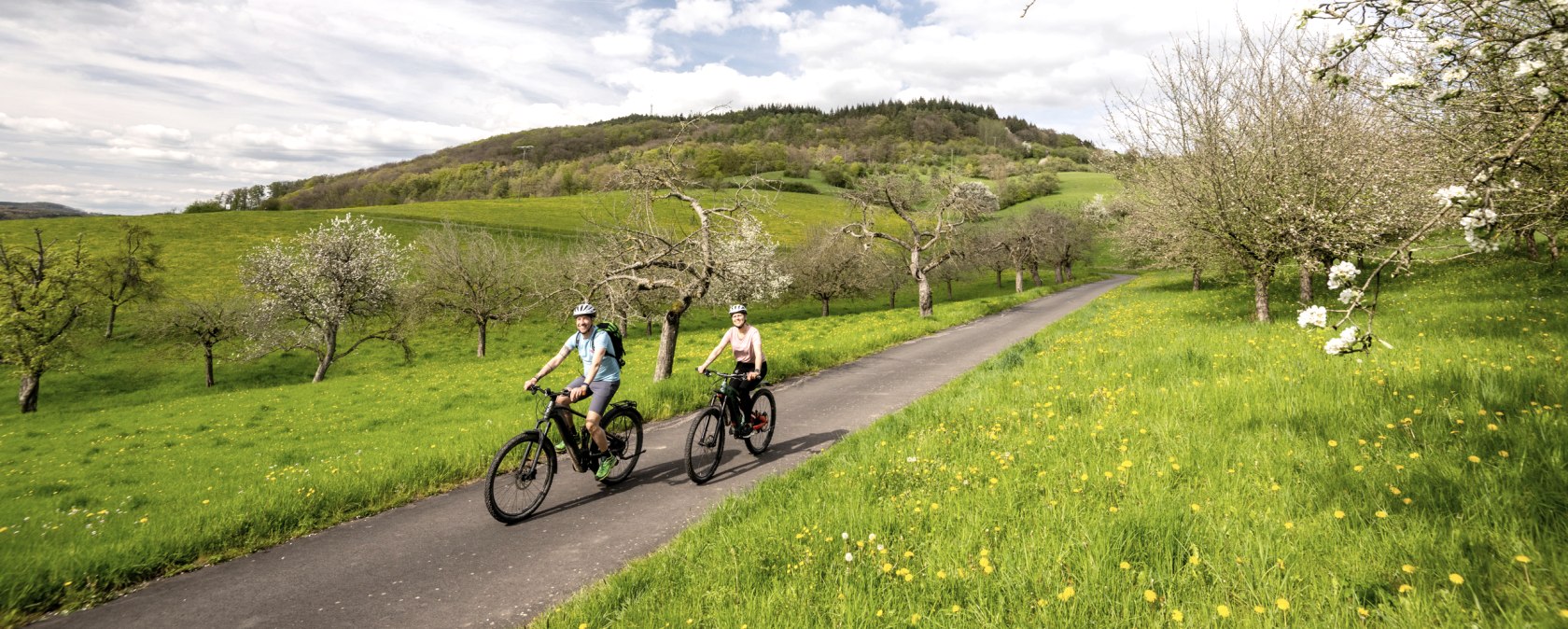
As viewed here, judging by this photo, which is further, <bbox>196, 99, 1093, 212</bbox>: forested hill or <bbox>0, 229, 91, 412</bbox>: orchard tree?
<bbox>196, 99, 1093, 212</bbox>: forested hill

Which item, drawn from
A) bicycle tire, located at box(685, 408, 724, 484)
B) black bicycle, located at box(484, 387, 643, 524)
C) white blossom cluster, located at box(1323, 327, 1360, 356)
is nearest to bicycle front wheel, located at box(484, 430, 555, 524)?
black bicycle, located at box(484, 387, 643, 524)

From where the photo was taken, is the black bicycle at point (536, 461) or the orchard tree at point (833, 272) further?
the orchard tree at point (833, 272)

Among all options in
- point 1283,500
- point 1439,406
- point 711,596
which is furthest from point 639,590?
point 1439,406

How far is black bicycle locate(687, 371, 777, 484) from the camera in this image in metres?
7.93

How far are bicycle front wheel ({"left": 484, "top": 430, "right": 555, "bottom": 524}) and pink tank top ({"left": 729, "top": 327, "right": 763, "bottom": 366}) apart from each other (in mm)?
2923

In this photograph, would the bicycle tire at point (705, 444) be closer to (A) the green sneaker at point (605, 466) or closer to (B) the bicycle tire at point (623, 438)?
(B) the bicycle tire at point (623, 438)

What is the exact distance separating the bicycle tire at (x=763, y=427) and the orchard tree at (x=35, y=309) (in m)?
33.8

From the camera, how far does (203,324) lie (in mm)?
32406

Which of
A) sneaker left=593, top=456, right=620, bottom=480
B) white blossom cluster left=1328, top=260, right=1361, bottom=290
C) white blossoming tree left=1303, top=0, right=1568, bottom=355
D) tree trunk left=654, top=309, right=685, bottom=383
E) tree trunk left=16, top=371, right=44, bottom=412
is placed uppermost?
white blossoming tree left=1303, top=0, right=1568, bottom=355

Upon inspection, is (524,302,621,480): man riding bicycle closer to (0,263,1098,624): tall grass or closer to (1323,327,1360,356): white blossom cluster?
(0,263,1098,624): tall grass

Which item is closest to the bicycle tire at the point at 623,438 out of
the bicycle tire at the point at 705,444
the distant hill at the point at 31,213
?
the bicycle tire at the point at 705,444

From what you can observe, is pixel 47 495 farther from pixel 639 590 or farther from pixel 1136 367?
pixel 1136 367

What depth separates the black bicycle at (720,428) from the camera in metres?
7.93

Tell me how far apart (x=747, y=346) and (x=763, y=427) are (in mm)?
1280
